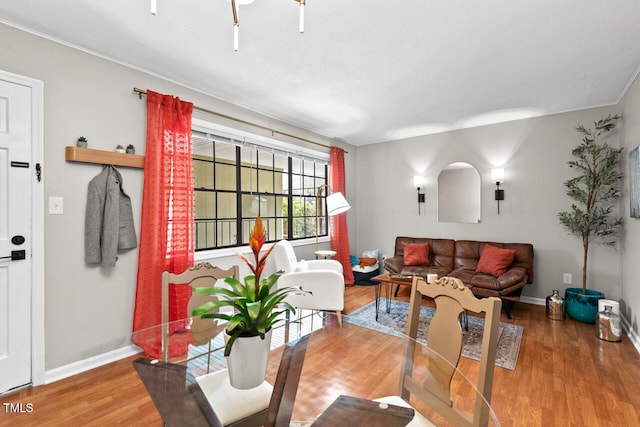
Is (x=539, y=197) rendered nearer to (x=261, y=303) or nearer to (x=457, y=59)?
(x=457, y=59)

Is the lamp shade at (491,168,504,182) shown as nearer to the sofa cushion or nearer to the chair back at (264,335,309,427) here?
the sofa cushion

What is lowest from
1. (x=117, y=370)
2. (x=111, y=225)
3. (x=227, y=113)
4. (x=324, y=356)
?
(x=117, y=370)

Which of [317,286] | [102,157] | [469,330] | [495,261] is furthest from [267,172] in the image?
[495,261]

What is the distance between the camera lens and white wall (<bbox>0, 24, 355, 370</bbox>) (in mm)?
2260

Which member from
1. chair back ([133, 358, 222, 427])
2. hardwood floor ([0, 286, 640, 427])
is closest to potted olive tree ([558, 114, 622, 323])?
hardwood floor ([0, 286, 640, 427])

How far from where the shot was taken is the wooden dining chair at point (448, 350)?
110cm

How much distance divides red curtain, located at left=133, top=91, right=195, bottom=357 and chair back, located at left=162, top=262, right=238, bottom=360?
0.85 meters

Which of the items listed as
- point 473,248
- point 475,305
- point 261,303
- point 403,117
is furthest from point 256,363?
point 473,248

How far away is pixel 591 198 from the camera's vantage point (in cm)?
358

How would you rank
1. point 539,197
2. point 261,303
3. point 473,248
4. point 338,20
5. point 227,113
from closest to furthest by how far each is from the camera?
point 261,303 < point 338,20 < point 227,113 < point 539,197 < point 473,248

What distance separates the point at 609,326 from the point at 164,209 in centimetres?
432

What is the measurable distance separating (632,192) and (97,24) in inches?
191

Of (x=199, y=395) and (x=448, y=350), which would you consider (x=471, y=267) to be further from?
(x=199, y=395)

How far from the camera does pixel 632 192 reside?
3.04 metres
